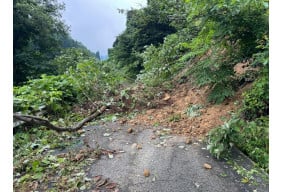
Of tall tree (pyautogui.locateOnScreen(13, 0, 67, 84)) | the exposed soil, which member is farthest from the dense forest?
tall tree (pyautogui.locateOnScreen(13, 0, 67, 84))

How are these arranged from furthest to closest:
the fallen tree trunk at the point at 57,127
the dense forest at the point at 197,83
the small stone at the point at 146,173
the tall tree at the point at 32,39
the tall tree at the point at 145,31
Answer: the tall tree at the point at 32,39
the tall tree at the point at 145,31
the dense forest at the point at 197,83
the small stone at the point at 146,173
the fallen tree trunk at the point at 57,127

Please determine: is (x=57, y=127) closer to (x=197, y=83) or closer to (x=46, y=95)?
(x=197, y=83)

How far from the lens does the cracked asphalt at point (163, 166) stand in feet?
6.78

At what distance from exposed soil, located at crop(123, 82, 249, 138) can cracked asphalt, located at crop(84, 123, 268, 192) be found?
0.22m

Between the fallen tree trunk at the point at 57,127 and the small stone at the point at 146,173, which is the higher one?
the fallen tree trunk at the point at 57,127

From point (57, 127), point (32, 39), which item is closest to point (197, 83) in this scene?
point (57, 127)

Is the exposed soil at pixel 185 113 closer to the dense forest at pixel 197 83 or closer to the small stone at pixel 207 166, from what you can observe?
the dense forest at pixel 197 83

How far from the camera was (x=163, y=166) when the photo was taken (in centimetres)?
240

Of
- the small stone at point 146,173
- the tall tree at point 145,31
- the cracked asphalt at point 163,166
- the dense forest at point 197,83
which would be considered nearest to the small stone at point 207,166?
the cracked asphalt at point 163,166

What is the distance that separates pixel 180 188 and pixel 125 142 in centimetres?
116

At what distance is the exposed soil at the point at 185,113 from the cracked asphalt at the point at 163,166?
225 mm

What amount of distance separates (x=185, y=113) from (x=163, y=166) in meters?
1.45
